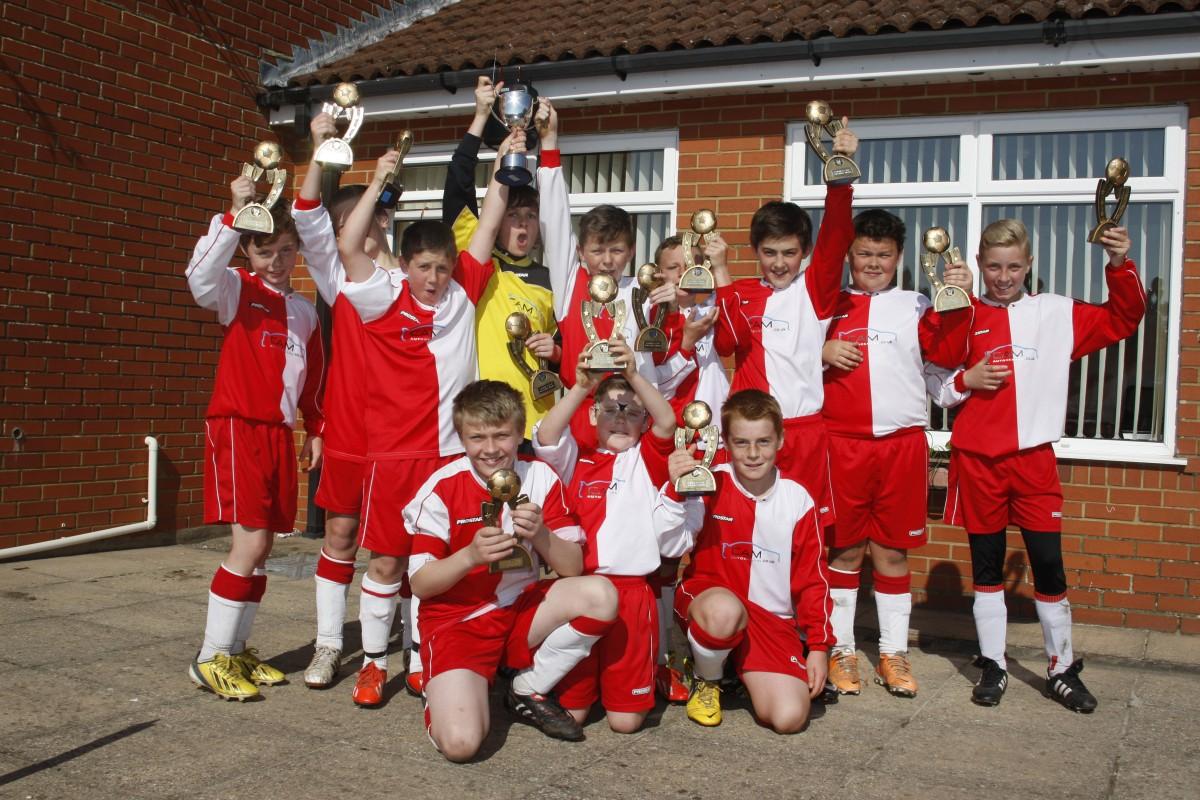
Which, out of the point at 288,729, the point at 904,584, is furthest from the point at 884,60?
the point at 288,729

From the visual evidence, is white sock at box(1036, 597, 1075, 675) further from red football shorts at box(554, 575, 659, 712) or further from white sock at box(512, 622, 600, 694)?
white sock at box(512, 622, 600, 694)

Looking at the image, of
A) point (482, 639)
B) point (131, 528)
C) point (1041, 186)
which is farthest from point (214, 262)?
point (1041, 186)

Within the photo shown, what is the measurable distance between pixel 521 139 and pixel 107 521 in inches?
186

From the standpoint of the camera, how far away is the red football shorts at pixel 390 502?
4.54 meters

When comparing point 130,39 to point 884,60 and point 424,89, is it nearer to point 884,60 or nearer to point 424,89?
point 424,89

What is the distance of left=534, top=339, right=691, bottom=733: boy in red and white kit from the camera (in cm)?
423

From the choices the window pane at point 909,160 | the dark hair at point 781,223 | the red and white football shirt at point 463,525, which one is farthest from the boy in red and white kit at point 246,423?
the window pane at point 909,160

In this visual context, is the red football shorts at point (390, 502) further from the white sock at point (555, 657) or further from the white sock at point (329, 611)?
the white sock at point (555, 657)

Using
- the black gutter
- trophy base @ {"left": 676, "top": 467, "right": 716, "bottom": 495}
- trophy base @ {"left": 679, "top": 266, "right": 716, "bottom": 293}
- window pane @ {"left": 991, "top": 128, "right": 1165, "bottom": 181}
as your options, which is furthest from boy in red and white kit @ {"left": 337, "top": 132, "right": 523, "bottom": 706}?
window pane @ {"left": 991, "top": 128, "right": 1165, "bottom": 181}

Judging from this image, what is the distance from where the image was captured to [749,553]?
14.8 ft

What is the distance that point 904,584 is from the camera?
4.97m

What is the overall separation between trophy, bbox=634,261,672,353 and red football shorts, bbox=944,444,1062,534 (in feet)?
5.08

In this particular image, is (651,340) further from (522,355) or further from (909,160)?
(909,160)

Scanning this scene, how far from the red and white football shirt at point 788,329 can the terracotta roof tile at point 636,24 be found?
90.9 inches
